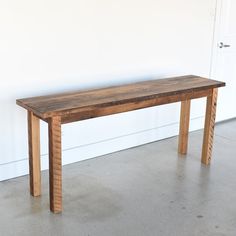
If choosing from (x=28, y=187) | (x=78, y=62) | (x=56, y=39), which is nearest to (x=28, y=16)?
(x=56, y=39)

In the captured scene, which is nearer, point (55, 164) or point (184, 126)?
point (55, 164)

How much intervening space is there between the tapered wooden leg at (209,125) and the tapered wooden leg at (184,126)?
0.23 meters

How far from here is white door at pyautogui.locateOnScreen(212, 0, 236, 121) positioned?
4.46 metres

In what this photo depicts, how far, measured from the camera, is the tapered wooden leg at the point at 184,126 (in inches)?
152

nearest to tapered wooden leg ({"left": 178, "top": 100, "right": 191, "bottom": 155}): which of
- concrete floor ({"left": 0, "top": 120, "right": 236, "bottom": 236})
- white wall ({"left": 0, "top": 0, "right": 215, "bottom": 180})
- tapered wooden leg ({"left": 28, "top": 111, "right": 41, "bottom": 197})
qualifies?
concrete floor ({"left": 0, "top": 120, "right": 236, "bottom": 236})

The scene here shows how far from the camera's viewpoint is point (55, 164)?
2779mm

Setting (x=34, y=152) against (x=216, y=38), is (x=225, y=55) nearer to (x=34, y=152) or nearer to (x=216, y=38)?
(x=216, y=38)

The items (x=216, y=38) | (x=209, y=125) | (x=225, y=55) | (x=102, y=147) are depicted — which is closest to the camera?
(x=209, y=125)

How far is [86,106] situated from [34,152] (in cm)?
54

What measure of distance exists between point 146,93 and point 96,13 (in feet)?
2.72

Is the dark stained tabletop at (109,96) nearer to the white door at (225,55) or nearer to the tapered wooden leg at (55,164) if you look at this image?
the tapered wooden leg at (55,164)

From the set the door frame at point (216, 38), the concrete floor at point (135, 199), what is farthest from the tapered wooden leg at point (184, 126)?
the door frame at point (216, 38)

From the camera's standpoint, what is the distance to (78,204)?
9.87 ft

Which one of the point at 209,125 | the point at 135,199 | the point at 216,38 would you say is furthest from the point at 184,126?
the point at 216,38
